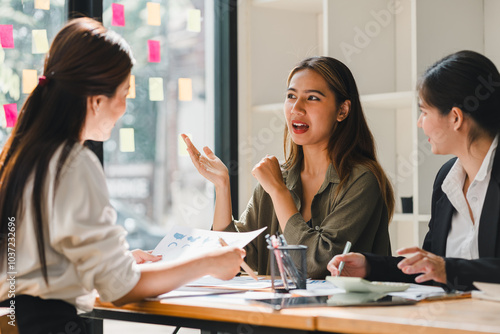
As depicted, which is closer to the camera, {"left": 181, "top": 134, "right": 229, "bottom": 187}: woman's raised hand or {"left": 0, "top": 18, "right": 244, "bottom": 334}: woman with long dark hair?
{"left": 0, "top": 18, "right": 244, "bottom": 334}: woman with long dark hair

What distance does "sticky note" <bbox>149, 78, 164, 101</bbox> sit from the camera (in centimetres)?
312

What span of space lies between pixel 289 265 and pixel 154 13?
1.86 m

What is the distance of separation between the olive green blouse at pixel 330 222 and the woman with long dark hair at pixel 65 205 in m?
0.62

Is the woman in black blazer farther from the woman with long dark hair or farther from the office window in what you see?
the office window

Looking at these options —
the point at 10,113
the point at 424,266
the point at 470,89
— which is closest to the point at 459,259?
the point at 424,266

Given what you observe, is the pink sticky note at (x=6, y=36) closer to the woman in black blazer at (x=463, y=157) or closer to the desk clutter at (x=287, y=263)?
the desk clutter at (x=287, y=263)

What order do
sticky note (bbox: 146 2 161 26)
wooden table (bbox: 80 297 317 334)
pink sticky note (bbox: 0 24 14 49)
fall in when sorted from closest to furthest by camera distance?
wooden table (bbox: 80 297 317 334) → pink sticky note (bbox: 0 24 14 49) → sticky note (bbox: 146 2 161 26)

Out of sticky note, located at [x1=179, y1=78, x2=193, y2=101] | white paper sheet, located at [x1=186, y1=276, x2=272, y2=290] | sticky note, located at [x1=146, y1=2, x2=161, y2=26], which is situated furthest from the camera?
sticky note, located at [x1=179, y1=78, x2=193, y2=101]

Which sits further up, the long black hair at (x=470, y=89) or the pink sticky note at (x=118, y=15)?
the pink sticky note at (x=118, y=15)

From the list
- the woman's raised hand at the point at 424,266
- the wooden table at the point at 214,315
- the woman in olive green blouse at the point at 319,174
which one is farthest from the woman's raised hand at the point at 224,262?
the woman in olive green blouse at the point at 319,174

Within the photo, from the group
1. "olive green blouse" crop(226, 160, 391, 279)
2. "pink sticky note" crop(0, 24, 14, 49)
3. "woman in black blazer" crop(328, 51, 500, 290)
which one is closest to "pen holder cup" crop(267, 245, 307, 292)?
"woman in black blazer" crop(328, 51, 500, 290)

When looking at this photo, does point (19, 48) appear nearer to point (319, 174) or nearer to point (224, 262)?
point (319, 174)

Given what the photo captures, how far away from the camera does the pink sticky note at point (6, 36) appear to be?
8.19 feet

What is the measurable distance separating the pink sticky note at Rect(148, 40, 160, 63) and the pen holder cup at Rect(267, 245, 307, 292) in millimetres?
1714
